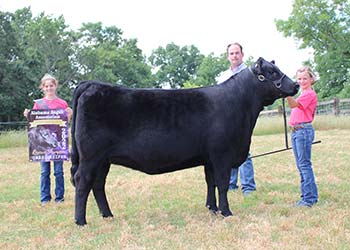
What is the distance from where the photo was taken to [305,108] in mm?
5590

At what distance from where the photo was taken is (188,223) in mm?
4938

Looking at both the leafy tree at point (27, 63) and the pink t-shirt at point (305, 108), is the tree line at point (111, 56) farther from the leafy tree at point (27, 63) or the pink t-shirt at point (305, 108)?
the pink t-shirt at point (305, 108)

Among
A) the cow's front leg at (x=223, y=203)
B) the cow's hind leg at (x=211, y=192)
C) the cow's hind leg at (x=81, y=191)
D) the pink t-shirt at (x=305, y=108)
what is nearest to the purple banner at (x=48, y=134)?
the cow's hind leg at (x=81, y=191)

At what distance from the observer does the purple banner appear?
20.9ft

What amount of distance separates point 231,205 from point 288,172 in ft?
10.2

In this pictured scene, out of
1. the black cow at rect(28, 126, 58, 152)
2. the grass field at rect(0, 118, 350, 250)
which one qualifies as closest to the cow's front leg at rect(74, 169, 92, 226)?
the grass field at rect(0, 118, 350, 250)

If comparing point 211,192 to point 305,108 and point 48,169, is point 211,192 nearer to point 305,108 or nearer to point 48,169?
point 305,108

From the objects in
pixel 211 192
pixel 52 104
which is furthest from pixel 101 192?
pixel 52 104

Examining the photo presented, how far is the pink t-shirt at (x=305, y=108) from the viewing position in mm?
5559

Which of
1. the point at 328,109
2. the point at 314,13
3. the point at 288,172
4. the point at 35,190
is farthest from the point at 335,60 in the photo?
the point at 35,190

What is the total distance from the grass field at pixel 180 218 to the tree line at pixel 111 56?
2786cm

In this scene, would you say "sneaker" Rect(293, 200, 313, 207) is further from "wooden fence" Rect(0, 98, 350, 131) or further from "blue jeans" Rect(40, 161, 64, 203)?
"wooden fence" Rect(0, 98, 350, 131)

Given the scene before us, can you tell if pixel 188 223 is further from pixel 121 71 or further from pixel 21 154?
pixel 121 71

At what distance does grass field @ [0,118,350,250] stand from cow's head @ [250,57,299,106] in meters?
1.37
